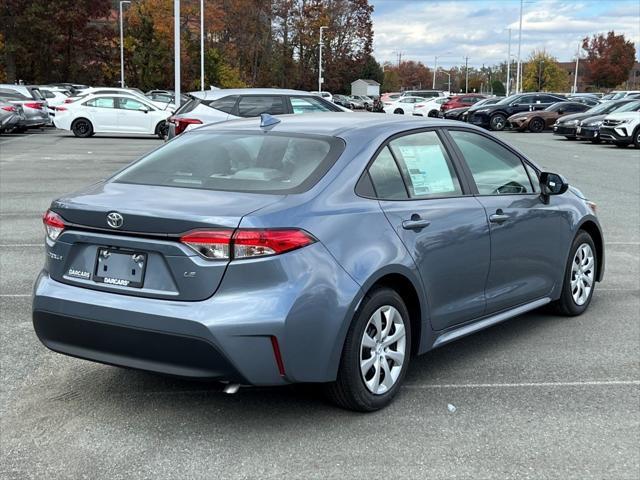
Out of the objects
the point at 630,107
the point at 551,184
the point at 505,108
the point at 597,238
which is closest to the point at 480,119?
the point at 505,108

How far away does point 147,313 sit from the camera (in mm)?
3725

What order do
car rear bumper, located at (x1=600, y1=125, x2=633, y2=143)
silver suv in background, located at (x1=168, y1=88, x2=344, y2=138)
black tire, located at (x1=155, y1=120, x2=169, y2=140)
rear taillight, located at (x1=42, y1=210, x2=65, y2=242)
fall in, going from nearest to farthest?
rear taillight, located at (x1=42, y1=210, x2=65, y2=242)
silver suv in background, located at (x1=168, y1=88, x2=344, y2=138)
car rear bumper, located at (x1=600, y1=125, x2=633, y2=143)
black tire, located at (x1=155, y1=120, x2=169, y2=140)

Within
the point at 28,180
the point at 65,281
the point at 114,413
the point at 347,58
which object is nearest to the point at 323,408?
the point at 114,413

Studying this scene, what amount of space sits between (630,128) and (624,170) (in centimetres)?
807

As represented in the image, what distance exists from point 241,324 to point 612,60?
111 m

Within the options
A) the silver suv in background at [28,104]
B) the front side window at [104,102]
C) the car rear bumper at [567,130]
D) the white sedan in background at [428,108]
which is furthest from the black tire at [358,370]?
the white sedan in background at [428,108]

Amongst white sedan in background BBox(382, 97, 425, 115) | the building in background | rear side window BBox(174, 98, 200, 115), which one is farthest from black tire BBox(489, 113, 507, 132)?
the building in background

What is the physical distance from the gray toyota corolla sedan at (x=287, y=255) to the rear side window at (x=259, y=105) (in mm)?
12000

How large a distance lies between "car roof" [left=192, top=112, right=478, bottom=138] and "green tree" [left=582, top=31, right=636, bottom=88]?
107692 mm

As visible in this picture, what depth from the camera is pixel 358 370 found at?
159 inches

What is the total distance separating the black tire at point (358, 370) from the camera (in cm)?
399

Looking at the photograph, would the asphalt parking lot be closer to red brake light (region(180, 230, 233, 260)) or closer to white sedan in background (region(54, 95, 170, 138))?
red brake light (region(180, 230, 233, 260))

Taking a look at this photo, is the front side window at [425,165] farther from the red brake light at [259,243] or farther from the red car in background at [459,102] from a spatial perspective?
the red car in background at [459,102]

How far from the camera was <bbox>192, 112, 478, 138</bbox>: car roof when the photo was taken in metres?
4.60
